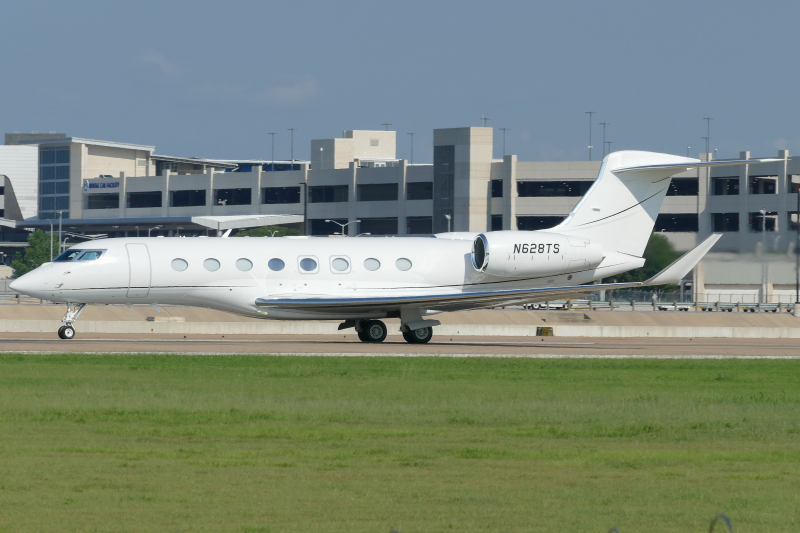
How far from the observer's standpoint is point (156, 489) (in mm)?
9859

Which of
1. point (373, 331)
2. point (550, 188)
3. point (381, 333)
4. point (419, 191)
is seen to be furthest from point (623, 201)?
point (419, 191)

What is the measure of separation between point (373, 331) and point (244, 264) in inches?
198

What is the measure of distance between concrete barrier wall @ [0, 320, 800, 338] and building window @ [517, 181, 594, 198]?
215 ft

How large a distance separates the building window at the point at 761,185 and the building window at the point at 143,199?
77.5 m

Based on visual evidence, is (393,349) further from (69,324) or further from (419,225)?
(419,225)

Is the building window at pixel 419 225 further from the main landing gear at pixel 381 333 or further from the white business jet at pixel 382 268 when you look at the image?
the main landing gear at pixel 381 333

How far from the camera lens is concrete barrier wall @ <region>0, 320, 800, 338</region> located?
4280cm

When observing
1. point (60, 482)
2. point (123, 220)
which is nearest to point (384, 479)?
point (60, 482)

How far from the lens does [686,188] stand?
107812 mm

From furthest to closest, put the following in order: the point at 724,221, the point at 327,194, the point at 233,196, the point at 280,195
A: the point at 233,196
the point at 280,195
the point at 327,194
the point at 724,221

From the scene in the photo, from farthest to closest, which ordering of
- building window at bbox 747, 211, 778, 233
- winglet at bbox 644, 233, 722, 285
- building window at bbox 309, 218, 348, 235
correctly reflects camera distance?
building window at bbox 309, 218, 348, 235 → building window at bbox 747, 211, 778, 233 → winglet at bbox 644, 233, 722, 285

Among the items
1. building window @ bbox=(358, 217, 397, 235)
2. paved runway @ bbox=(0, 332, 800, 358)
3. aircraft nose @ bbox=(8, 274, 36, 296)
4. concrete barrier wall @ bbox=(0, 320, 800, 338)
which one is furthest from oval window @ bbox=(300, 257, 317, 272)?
building window @ bbox=(358, 217, 397, 235)

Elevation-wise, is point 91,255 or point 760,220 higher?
point 760,220

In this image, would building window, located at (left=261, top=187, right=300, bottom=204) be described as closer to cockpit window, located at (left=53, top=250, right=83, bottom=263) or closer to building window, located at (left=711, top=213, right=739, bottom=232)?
building window, located at (left=711, top=213, right=739, bottom=232)
